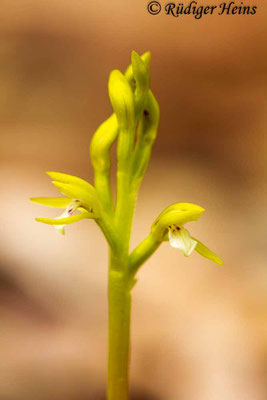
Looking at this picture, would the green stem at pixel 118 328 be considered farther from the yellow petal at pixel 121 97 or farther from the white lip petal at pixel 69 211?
the yellow petal at pixel 121 97

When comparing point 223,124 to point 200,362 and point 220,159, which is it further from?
point 200,362

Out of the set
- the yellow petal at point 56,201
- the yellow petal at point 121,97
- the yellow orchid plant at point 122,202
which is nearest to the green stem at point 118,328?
the yellow orchid plant at point 122,202

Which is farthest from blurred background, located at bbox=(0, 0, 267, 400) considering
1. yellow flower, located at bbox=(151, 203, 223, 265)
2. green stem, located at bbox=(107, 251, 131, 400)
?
yellow flower, located at bbox=(151, 203, 223, 265)

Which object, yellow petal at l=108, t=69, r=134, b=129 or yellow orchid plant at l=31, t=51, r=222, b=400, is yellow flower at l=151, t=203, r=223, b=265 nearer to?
yellow orchid plant at l=31, t=51, r=222, b=400

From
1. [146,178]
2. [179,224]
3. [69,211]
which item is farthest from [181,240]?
[146,178]

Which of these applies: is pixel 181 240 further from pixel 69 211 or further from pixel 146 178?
pixel 146 178

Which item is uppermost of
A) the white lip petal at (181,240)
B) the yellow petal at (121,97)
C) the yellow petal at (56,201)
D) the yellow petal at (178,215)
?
the yellow petal at (121,97)

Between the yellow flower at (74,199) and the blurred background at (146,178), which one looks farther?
the blurred background at (146,178)

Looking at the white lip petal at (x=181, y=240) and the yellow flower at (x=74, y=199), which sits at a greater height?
the yellow flower at (x=74, y=199)
